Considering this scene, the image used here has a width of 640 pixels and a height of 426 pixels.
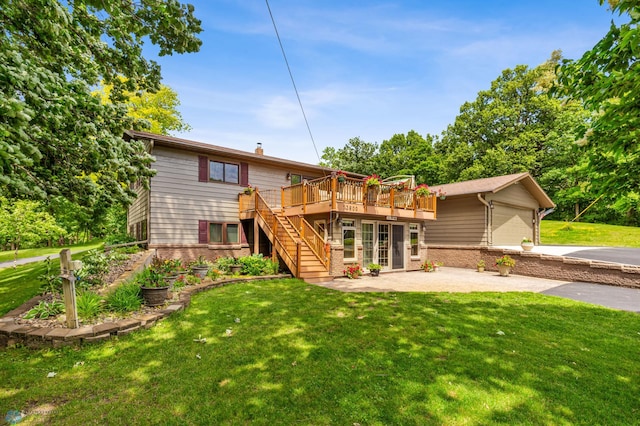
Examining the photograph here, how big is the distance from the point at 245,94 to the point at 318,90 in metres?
3.27

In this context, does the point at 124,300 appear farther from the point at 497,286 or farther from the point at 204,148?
the point at 497,286

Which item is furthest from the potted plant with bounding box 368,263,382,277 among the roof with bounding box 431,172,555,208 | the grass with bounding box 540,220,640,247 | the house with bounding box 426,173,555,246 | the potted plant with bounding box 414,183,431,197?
the grass with bounding box 540,220,640,247

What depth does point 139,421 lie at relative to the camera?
278 centimetres

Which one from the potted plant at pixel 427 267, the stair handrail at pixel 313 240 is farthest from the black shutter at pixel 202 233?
the potted plant at pixel 427 267

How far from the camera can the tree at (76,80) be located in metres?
3.71

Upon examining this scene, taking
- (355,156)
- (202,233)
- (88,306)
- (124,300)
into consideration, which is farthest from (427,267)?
(355,156)

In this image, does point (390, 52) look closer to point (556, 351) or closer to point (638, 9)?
point (638, 9)

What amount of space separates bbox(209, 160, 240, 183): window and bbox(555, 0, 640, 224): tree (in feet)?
40.7

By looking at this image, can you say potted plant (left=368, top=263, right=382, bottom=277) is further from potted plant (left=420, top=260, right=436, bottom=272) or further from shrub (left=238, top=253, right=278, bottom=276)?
shrub (left=238, top=253, right=278, bottom=276)

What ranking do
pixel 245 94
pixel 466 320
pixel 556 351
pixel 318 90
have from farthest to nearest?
pixel 245 94 < pixel 318 90 < pixel 466 320 < pixel 556 351

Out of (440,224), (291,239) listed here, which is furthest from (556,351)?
(440,224)

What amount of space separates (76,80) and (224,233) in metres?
9.26

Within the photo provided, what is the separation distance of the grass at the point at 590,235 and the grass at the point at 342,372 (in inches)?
749

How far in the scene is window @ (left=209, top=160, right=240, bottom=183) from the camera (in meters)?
13.4
